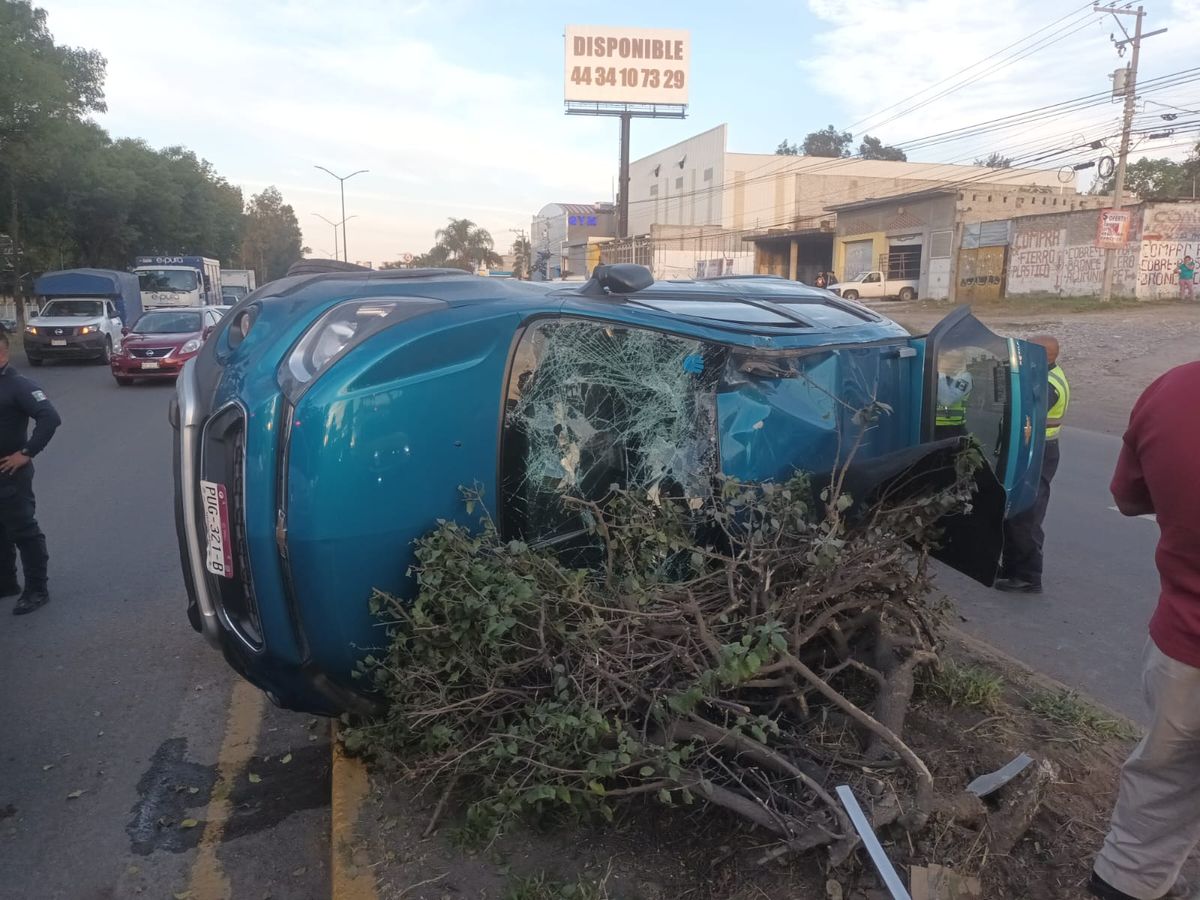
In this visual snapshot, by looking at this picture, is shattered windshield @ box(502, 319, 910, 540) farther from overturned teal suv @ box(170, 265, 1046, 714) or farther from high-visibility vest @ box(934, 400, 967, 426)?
high-visibility vest @ box(934, 400, 967, 426)

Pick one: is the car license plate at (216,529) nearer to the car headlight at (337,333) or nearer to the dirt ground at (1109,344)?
the car headlight at (337,333)

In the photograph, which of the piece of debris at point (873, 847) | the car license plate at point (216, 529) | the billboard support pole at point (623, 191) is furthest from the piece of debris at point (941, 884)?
the billboard support pole at point (623, 191)

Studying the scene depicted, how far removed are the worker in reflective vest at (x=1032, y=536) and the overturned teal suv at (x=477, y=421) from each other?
1898 millimetres

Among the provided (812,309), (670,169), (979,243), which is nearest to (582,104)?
(670,169)

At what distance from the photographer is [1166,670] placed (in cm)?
252

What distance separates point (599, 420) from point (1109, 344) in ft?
63.8

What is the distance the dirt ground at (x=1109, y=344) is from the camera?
14570 millimetres

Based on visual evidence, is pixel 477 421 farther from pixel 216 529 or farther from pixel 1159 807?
pixel 1159 807

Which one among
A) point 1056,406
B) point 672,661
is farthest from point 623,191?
point 672,661

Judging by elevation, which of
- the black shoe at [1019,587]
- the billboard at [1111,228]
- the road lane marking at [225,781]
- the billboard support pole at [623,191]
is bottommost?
the road lane marking at [225,781]

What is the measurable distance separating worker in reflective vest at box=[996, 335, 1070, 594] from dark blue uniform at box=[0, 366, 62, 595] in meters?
5.67

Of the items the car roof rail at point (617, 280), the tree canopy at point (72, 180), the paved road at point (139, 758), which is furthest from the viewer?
the tree canopy at point (72, 180)

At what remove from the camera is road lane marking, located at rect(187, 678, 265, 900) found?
3096mm

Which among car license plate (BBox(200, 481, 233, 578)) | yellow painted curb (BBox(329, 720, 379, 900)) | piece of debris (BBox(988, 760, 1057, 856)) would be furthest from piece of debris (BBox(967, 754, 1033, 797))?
car license plate (BBox(200, 481, 233, 578))
